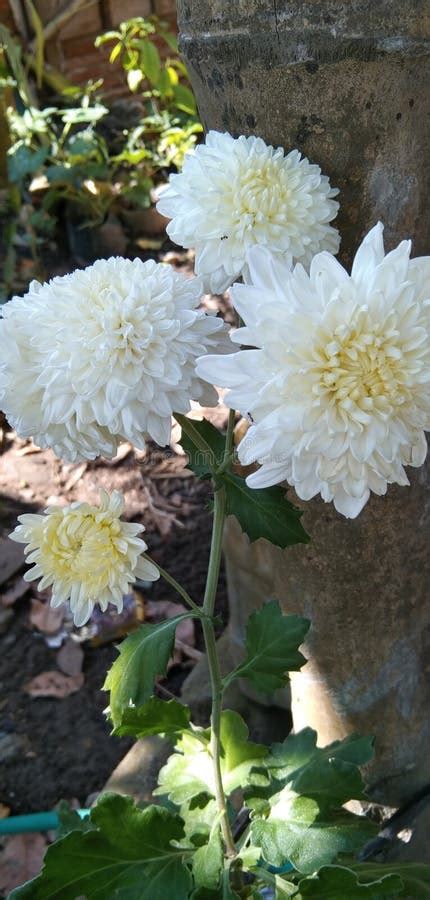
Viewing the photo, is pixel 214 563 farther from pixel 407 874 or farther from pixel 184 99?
pixel 184 99

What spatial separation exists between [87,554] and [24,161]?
3167mm

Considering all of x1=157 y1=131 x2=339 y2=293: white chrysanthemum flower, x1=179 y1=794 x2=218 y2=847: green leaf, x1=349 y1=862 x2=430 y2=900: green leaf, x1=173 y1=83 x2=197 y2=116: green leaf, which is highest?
x1=157 y1=131 x2=339 y2=293: white chrysanthemum flower

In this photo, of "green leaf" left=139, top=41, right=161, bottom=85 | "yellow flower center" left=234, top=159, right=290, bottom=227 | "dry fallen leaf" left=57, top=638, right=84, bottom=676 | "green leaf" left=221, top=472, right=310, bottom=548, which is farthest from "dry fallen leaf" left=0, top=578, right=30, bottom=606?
"green leaf" left=139, top=41, right=161, bottom=85

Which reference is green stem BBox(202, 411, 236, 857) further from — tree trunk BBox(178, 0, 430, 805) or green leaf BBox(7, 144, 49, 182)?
green leaf BBox(7, 144, 49, 182)

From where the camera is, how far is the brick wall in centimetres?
457

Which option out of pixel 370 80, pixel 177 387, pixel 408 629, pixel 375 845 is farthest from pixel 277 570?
pixel 370 80

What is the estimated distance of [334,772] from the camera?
1.41m

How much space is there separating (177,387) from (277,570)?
71 cm

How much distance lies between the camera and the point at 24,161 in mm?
3795

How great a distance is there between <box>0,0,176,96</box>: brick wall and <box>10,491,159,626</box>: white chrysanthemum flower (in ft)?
13.5

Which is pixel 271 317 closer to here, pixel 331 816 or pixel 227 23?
pixel 227 23

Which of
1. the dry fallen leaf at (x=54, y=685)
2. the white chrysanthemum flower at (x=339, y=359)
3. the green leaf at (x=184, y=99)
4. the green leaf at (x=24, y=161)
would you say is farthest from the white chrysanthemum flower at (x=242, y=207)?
the green leaf at (x=184, y=99)

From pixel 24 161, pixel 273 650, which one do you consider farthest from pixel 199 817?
pixel 24 161

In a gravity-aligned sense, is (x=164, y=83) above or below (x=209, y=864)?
above
